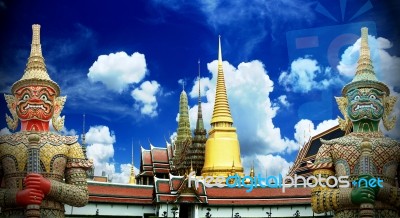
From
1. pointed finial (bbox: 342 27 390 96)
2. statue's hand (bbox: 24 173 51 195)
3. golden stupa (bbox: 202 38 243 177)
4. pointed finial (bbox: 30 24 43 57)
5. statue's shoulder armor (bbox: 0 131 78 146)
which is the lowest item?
statue's hand (bbox: 24 173 51 195)

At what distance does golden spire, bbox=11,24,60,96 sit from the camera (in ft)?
23.9

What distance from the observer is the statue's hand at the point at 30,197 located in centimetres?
647

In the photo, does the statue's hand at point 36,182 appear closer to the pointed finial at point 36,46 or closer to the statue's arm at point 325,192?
the pointed finial at point 36,46

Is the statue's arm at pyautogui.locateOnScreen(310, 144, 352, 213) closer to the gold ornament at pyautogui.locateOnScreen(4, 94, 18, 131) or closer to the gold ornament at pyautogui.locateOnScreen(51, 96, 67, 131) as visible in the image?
the gold ornament at pyautogui.locateOnScreen(51, 96, 67, 131)

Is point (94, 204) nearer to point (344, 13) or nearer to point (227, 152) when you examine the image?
point (227, 152)

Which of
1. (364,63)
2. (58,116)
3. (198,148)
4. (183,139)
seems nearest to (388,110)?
(364,63)

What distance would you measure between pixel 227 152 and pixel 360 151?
915cm

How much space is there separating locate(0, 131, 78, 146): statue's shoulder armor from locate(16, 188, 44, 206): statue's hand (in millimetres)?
775

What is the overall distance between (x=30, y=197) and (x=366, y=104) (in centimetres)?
401

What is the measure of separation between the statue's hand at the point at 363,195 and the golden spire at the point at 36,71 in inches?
150

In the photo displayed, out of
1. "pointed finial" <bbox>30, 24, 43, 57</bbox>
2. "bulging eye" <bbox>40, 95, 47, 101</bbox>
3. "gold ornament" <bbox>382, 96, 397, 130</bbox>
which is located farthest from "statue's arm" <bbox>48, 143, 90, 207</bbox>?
"gold ornament" <bbox>382, 96, 397, 130</bbox>

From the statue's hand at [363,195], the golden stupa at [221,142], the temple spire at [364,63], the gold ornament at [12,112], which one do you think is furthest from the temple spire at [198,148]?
the statue's hand at [363,195]

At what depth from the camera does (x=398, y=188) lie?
682cm

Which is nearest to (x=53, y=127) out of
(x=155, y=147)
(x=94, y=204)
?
(x=94, y=204)
